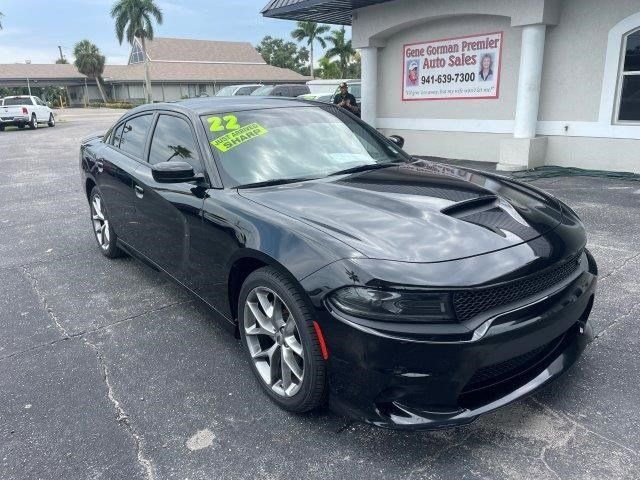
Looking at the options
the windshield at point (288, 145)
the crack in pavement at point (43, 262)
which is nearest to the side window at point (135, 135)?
the windshield at point (288, 145)

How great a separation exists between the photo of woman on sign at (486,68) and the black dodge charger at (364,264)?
24.3ft

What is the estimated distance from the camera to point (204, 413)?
276cm

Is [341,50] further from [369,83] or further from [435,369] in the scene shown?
[435,369]

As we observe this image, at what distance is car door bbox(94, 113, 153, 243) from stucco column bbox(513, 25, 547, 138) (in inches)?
287

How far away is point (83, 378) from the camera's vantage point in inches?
124

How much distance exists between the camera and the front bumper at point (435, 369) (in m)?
2.10

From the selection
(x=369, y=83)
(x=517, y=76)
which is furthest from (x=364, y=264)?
(x=369, y=83)

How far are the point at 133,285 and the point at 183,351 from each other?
1465mm

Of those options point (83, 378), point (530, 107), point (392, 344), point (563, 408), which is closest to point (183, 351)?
point (83, 378)

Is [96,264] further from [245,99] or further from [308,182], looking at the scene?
[308,182]

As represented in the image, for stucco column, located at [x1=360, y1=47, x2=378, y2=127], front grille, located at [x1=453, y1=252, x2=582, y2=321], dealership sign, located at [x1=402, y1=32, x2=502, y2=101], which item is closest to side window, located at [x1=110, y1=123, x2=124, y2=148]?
front grille, located at [x1=453, y1=252, x2=582, y2=321]

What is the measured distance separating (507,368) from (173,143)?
9.13ft

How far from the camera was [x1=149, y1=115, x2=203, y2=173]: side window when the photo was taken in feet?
11.4

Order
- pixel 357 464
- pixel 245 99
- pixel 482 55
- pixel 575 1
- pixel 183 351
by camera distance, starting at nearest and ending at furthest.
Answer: pixel 357 464 → pixel 183 351 → pixel 245 99 → pixel 575 1 → pixel 482 55
